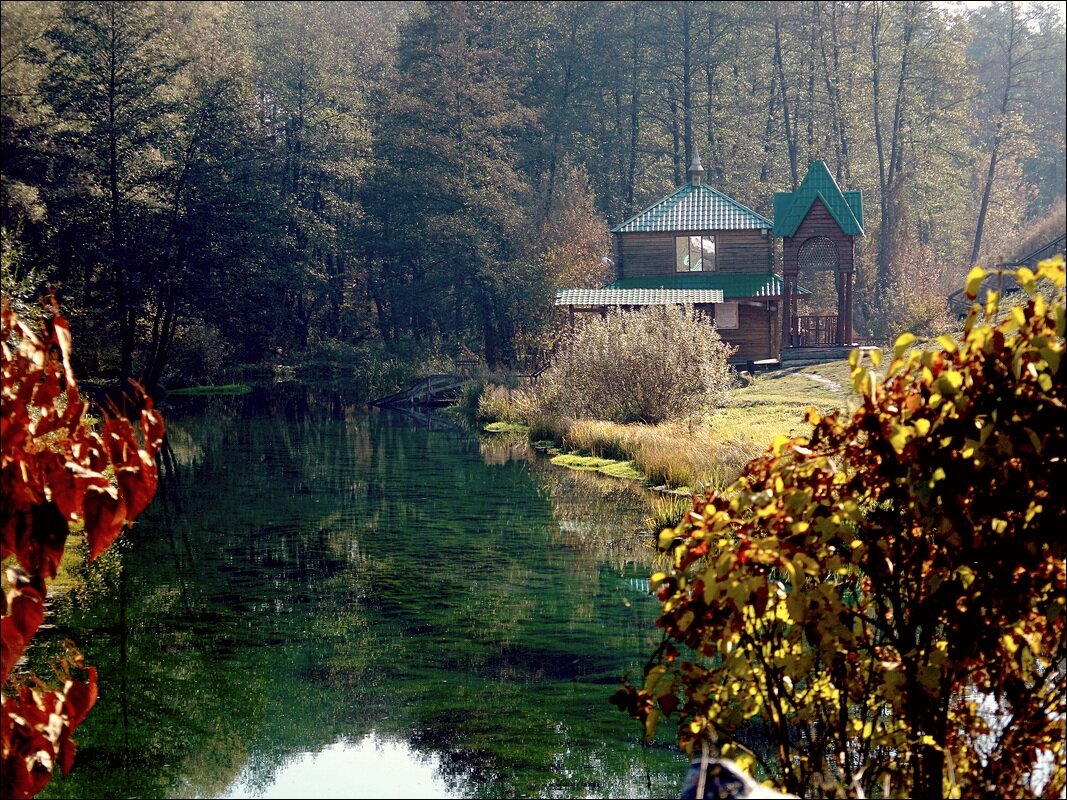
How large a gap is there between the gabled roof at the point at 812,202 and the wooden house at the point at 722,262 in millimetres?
113

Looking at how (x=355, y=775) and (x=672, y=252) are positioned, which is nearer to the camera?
(x=355, y=775)

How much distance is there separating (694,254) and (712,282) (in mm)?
1451

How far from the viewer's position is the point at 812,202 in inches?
1805

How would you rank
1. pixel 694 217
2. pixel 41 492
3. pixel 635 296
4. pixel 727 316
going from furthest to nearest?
pixel 694 217
pixel 727 316
pixel 635 296
pixel 41 492

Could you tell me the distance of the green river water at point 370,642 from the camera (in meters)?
8.94

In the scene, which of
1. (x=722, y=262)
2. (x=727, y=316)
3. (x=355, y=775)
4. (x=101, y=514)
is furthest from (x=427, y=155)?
(x=101, y=514)

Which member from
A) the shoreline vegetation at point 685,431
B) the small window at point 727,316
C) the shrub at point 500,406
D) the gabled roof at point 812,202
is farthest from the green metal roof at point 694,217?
the shrub at point 500,406

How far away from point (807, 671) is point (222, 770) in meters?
5.12

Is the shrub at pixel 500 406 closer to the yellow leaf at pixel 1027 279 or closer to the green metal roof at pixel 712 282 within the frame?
the green metal roof at pixel 712 282

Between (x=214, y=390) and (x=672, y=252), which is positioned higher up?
(x=672, y=252)

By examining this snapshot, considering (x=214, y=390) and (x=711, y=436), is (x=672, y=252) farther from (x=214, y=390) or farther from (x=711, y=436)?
(x=711, y=436)

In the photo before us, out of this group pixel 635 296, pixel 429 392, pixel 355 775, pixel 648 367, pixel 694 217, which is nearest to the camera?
pixel 355 775

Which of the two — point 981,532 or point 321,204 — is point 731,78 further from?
point 981,532

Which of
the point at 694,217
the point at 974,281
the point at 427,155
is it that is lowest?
→ the point at 974,281
